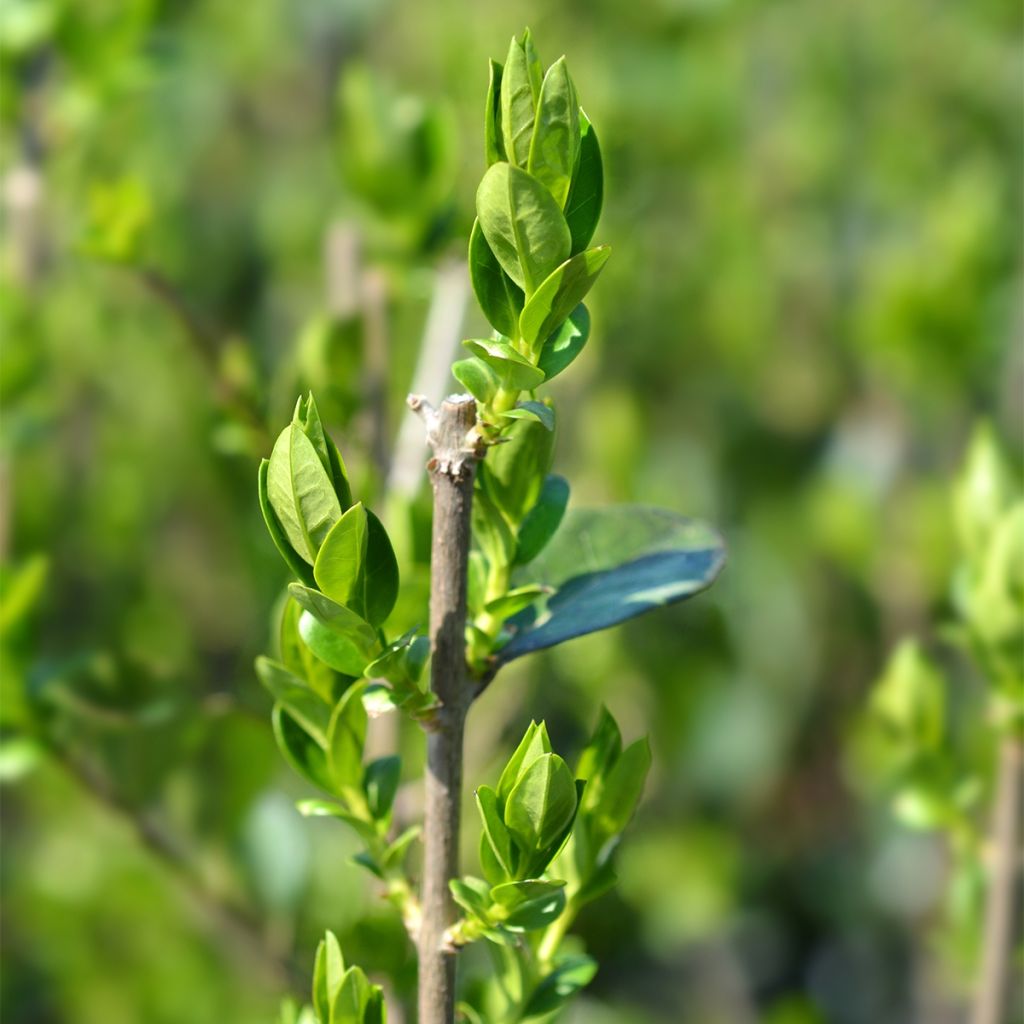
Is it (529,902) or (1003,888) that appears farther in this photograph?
(1003,888)

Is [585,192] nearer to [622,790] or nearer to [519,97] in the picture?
[519,97]

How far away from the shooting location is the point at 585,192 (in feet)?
1.22

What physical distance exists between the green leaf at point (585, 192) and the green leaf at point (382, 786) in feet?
0.54

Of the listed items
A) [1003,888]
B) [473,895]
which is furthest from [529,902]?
[1003,888]

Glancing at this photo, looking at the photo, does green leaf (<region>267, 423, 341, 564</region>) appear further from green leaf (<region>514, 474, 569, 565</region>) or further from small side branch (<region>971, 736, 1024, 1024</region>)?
small side branch (<region>971, 736, 1024, 1024</region>)

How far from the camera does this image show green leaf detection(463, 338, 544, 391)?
360 mm

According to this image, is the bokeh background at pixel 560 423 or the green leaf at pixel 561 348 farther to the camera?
A: the bokeh background at pixel 560 423

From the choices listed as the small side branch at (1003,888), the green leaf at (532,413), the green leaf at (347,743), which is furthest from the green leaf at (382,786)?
the small side branch at (1003,888)

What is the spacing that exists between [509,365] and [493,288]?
23 mm

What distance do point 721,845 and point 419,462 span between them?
2.13 feet

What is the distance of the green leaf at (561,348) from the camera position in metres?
0.38

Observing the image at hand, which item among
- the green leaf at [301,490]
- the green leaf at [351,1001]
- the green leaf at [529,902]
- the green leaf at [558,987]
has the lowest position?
the green leaf at [558,987]

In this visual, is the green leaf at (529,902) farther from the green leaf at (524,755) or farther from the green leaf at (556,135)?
the green leaf at (556,135)

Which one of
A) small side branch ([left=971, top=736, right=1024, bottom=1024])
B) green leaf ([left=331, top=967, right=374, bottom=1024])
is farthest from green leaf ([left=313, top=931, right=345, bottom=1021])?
small side branch ([left=971, top=736, right=1024, bottom=1024])
